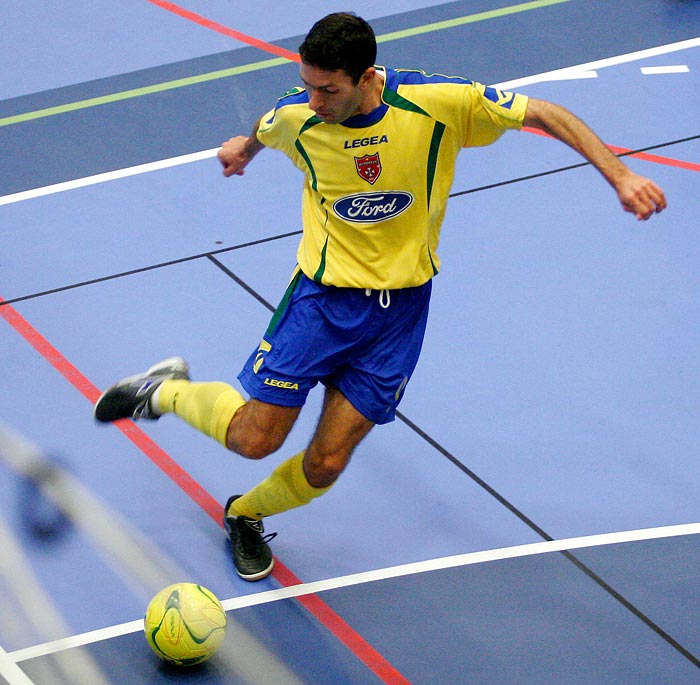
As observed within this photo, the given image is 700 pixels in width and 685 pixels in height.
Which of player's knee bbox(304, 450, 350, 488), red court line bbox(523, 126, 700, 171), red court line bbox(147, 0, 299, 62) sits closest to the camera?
player's knee bbox(304, 450, 350, 488)

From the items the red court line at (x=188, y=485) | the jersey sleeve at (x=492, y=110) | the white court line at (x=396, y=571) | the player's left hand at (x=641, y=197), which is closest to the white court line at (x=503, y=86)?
the red court line at (x=188, y=485)

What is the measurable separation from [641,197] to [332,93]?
1.15m

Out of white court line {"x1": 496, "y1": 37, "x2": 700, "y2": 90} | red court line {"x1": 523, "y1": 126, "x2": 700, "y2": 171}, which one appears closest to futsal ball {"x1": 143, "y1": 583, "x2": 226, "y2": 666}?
red court line {"x1": 523, "y1": 126, "x2": 700, "y2": 171}

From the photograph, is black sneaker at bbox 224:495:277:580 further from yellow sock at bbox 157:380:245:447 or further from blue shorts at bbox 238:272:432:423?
blue shorts at bbox 238:272:432:423

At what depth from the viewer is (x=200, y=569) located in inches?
212

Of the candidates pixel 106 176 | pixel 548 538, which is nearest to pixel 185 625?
pixel 548 538

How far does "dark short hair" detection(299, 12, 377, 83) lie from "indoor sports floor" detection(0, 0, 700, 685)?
2210mm

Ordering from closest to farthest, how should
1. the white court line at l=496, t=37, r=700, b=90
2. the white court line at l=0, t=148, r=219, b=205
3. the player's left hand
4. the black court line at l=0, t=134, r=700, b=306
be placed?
the player's left hand, the black court line at l=0, t=134, r=700, b=306, the white court line at l=0, t=148, r=219, b=205, the white court line at l=496, t=37, r=700, b=90

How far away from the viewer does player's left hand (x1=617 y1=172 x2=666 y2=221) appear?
4.24 meters

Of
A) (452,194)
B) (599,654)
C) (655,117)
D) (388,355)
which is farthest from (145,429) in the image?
(655,117)

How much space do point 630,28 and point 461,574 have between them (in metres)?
6.69

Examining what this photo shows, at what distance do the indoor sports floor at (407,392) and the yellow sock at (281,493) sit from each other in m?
0.30

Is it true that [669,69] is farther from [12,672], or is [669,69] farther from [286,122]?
[12,672]

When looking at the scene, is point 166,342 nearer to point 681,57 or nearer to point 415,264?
point 415,264
